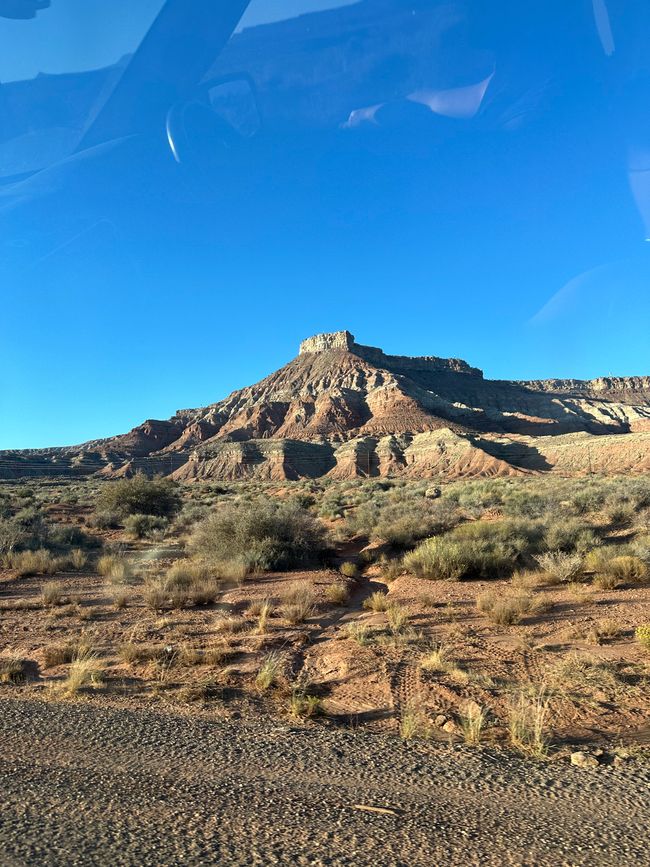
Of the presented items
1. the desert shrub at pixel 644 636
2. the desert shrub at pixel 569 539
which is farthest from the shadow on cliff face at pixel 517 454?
the desert shrub at pixel 644 636

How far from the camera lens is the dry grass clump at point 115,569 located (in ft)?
47.7

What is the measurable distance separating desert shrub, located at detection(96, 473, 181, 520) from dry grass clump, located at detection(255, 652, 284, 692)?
25.8 m

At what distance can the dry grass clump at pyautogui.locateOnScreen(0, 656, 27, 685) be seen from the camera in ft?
23.9

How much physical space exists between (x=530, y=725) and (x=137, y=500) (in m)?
30.3

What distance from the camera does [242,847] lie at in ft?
10.6

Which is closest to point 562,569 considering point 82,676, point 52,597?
point 82,676

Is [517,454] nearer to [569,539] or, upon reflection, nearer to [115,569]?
[569,539]

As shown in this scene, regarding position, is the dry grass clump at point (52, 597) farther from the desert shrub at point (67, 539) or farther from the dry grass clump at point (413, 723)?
the dry grass clump at point (413, 723)

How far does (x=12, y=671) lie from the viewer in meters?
7.42

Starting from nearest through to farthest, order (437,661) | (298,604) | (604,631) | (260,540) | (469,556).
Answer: (437,661), (604,631), (298,604), (469,556), (260,540)

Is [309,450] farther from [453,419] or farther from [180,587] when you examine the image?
[180,587]

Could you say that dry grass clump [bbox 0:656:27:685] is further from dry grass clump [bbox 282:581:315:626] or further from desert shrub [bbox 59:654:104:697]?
dry grass clump [bbox 282:581:315:626]

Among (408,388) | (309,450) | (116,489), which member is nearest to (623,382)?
(408,388)

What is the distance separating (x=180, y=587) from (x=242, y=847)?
10.0m
